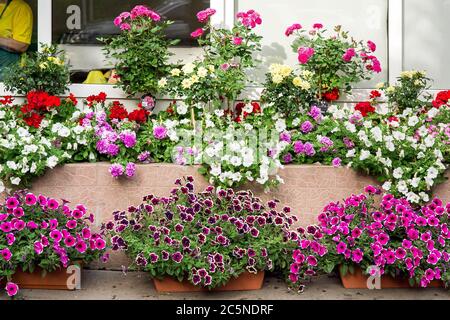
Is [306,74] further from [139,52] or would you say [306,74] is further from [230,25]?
[139,52]

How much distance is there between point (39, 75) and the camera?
5.98 m

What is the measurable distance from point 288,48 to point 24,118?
218cm

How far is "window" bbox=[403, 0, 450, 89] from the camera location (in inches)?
251

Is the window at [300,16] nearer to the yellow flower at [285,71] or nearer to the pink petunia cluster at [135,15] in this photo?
the yellow flower at [285,71]

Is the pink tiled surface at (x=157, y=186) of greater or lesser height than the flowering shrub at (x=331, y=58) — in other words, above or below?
below

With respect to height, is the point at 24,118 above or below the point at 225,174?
above

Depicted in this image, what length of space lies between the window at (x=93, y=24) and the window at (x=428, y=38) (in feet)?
5.51

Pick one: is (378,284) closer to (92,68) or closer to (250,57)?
→ (250,57)

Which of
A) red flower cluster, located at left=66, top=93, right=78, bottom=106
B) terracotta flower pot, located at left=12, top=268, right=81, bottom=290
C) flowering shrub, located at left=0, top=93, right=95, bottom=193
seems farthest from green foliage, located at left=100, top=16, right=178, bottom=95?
terracotta flower pot, located at left=12, top=268, right=81, bottom=290

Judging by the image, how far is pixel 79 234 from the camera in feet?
16.0

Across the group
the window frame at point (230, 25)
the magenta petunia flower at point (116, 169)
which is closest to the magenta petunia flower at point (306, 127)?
the window frame at point (230, 25)

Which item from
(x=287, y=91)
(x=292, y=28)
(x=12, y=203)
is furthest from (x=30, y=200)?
(x=292, y=28)

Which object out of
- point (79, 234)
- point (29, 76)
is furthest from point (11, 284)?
point (29, 76)

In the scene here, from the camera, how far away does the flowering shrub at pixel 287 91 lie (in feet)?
19.2
